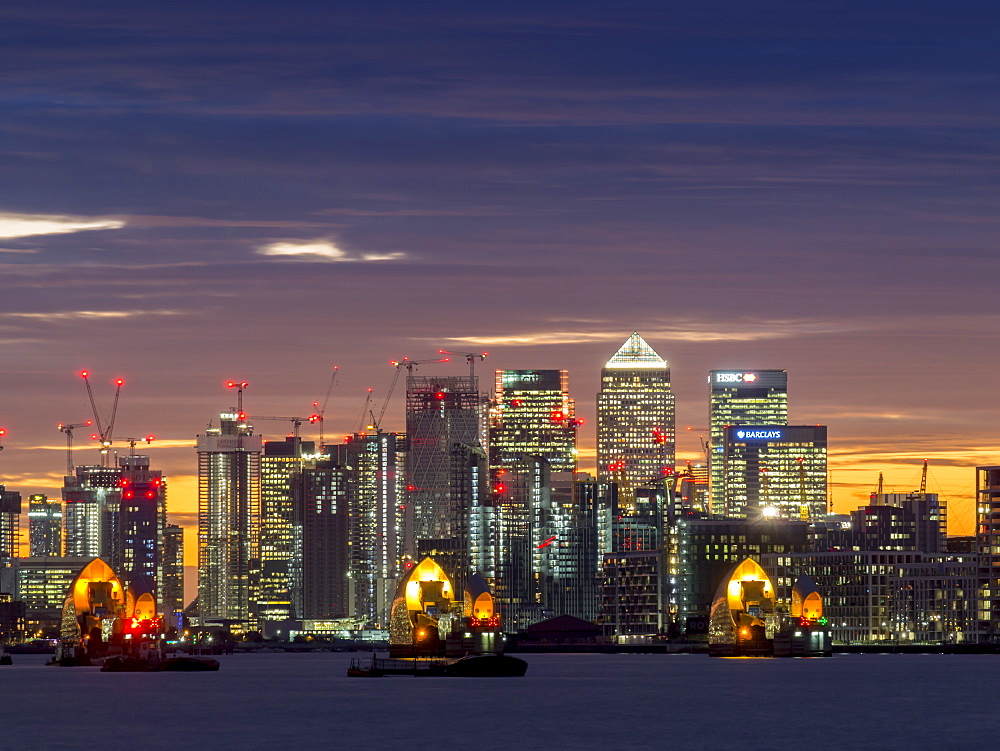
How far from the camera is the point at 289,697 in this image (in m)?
194

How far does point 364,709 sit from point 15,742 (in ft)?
119

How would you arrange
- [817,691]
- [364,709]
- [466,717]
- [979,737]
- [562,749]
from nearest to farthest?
[562,749] < [979,737] < [466,717] < [364,709] < [817,691]

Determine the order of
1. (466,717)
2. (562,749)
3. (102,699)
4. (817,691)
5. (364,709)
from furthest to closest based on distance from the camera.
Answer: (817,691) < (102,699) < (364,709) < (466,717) < (562,749)

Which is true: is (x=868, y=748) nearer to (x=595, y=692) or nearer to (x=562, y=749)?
(x=562, y=749)

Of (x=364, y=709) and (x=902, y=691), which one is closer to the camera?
(x=364, y=709)

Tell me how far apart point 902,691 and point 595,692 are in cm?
2909

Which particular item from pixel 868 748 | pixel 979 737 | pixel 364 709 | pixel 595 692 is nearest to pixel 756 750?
pixel 868 748

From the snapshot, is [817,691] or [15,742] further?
[817,691]

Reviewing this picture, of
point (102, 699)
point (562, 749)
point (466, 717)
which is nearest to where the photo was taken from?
point (562, 749)

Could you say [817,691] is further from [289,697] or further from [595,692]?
[289,697]

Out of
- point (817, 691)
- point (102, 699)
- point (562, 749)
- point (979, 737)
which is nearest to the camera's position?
point (562, 749)

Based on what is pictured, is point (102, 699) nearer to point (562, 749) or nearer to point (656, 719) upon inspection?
point (656, 719)

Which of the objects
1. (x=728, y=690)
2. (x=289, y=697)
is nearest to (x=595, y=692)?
(x=728, y=690)

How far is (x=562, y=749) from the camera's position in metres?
130
